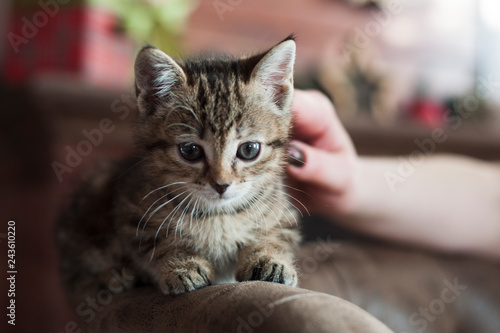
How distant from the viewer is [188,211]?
0.96 meters

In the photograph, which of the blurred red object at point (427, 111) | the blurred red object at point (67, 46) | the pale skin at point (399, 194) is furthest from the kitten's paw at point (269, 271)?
the blurred red object at point (427, 111)

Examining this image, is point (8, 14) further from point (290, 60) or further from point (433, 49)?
point (433, 49)

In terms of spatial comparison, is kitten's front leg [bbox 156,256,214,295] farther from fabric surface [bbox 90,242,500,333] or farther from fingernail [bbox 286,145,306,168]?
fingernail [bbox 286,145,306,168]

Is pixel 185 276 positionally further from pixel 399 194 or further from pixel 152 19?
pixel 152 19

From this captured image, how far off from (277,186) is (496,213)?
1142 mm

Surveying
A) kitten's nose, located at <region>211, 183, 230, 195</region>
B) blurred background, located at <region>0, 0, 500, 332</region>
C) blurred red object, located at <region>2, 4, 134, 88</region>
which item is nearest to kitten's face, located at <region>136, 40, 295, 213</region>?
kitten's nose, located at <region>211, 183, 230, 195</region>

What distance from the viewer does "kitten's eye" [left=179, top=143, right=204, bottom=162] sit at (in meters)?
0.90

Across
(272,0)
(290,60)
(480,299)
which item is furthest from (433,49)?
(290,60)

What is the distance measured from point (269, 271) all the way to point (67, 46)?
158 centimetres

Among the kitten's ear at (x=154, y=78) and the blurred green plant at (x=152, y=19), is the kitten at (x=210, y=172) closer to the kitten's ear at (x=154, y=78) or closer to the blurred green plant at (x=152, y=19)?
the kitten's ear at (x=154, y=78)

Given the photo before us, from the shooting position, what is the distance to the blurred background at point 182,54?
1960mm

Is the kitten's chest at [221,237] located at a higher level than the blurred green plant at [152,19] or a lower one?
lower

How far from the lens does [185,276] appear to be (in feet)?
2.67

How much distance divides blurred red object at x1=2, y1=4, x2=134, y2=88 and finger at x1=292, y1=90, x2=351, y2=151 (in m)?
1.12
